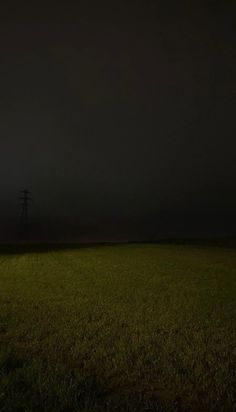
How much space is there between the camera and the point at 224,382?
26.8ft

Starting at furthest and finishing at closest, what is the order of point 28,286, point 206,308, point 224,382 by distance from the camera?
point 28,286 → point 206,308 → point 224,382

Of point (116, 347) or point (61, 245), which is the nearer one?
point (116, 347)

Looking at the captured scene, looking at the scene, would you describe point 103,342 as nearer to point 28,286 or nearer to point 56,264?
point 28,286

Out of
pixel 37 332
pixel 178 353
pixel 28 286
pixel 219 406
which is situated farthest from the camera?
pixel 28 286

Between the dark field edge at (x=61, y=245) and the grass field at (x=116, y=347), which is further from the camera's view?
the dark field edge at (x=61, y=245)

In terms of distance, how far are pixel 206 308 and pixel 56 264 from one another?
21787mm

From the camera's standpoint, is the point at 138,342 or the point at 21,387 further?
the point at 138,342

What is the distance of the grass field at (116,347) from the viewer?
725 cm

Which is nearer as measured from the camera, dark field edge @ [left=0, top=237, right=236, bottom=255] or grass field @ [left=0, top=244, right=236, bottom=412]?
grass field @ [left=0, top=244, right=236, bottom=412]

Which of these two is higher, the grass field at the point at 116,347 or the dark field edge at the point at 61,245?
the dark field edge at the point at 61,245

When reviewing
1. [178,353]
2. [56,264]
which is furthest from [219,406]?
[56,264]

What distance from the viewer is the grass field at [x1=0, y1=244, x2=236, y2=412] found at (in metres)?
7.25

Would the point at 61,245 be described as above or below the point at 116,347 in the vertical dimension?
above

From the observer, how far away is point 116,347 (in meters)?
10.5
